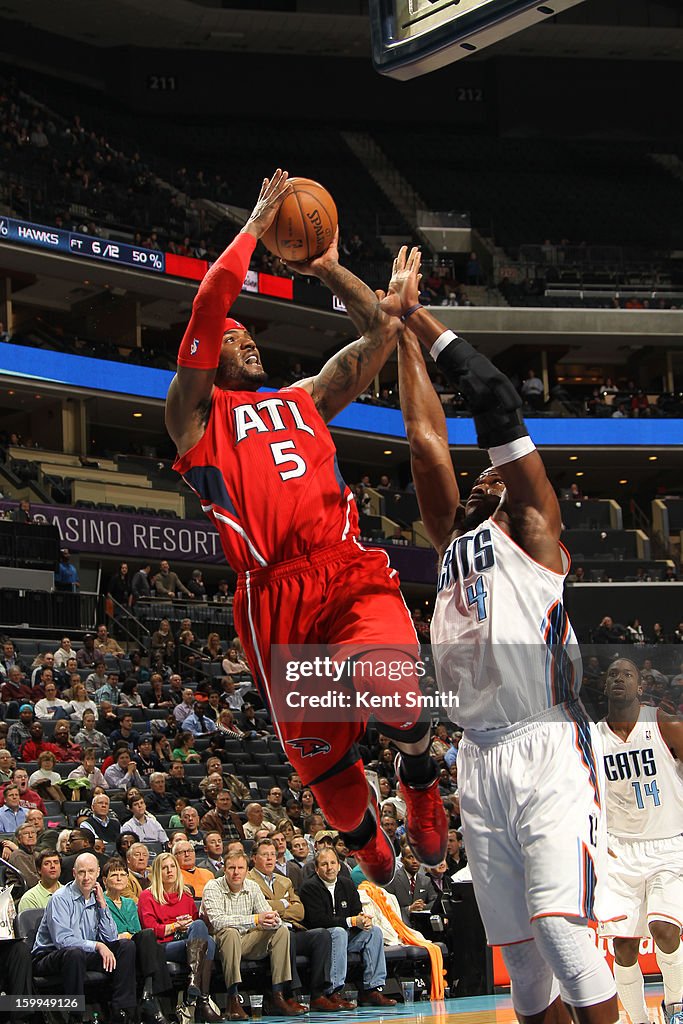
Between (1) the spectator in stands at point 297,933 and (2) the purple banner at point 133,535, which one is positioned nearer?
(1) the spectator in stands at point 297,933

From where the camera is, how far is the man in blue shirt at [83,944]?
32.3ft

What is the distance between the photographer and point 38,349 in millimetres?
29609

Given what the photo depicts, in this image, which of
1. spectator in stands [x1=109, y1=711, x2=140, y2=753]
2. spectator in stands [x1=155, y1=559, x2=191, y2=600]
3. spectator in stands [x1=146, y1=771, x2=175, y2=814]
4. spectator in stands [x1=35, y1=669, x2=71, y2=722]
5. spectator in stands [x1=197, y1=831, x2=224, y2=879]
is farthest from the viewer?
spectator in stands [x1=155, y1=559, x2=191, y2=600]

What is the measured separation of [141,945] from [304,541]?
20.8 ft

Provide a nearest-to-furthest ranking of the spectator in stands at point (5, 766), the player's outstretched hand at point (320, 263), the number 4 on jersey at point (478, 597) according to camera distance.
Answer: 1. the number 4 on jersey at point (478, 597)
2. the player's outstretched hand at point (320, 263)
3. the spectator in stands at point (5, 766)

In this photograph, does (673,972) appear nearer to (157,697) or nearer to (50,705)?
(50,705)

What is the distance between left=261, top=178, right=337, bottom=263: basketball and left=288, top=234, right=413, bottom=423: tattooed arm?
6 cm

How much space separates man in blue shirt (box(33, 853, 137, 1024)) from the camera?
32.3 ft

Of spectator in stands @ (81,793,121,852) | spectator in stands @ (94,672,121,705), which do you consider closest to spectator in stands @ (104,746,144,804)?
spectator in stands @ (81,793,121,852)

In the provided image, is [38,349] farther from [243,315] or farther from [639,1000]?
[639,1000]

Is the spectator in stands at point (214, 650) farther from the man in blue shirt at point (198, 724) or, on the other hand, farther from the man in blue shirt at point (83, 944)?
the man in blue shirt at point (83, 944)

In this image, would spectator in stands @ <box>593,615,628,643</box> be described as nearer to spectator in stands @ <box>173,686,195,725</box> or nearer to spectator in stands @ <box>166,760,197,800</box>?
spectator in stands @ <box>173,686,195,725</box>

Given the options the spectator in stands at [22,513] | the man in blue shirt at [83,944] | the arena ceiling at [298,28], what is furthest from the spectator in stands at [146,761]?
the arena ceiling at [298,28]

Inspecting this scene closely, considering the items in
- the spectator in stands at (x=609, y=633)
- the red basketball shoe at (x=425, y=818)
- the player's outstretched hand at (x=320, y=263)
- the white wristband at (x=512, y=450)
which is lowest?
the red basketball shoe at (x=425, y=818)
